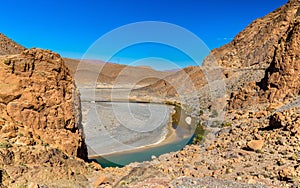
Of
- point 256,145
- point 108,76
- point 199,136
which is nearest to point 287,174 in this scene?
point 256,145

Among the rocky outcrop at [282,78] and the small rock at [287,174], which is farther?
the rocky outcrop at [282,78]

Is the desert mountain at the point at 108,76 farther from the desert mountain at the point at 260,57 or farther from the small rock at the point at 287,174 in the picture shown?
the small rock at the point at 287,174

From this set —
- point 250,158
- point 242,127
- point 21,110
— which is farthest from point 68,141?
point 242,127

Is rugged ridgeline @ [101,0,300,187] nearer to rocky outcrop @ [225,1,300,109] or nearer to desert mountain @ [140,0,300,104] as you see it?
rocky outcrop @ [225,1,300,109]

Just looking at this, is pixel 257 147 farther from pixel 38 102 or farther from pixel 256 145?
pixel 38 102

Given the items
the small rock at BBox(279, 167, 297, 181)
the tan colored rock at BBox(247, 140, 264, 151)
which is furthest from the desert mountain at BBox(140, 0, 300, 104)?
the small rock at BBox(279, 167, 297, 181)

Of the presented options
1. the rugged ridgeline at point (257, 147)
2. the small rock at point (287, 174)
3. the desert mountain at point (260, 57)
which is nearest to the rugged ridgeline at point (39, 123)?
the rugged ridgeline at point (257, 147)

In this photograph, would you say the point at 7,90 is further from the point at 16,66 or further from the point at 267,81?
the point at 267,81

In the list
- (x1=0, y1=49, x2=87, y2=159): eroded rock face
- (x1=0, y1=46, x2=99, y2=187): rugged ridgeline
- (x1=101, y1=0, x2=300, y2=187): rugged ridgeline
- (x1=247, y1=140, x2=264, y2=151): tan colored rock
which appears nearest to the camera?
(x1=0, y1=46, x2=99, y2=187): rugged ridgeline
